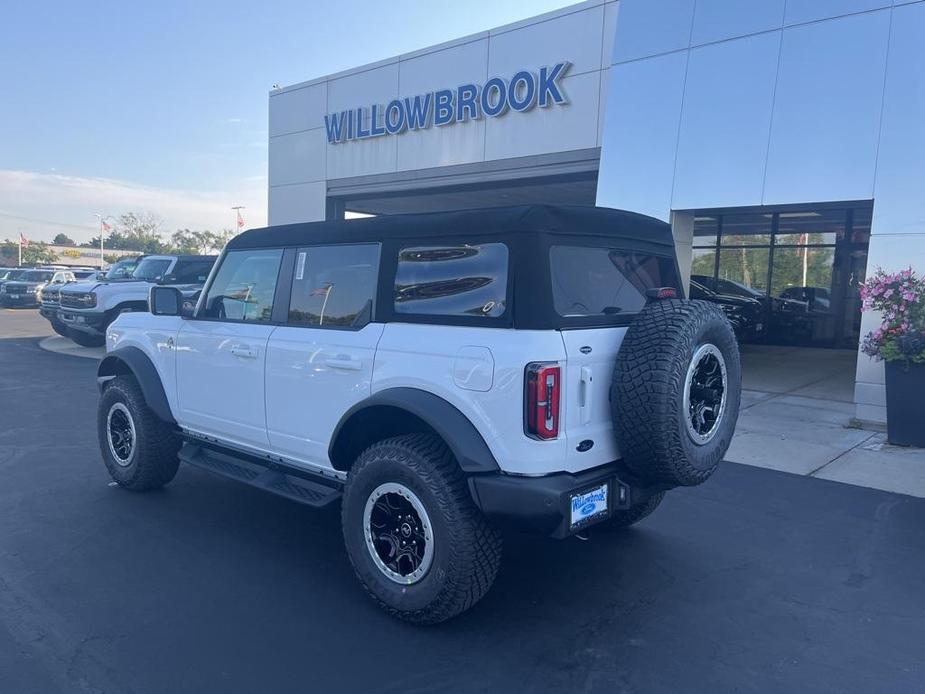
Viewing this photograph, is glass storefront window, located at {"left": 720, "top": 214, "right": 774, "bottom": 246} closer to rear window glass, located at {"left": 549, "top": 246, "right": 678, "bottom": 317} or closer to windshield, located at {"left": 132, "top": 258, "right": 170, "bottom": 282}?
windshield, located at {"left": 132, "top": 258, "right": 170, "bottom": 282}

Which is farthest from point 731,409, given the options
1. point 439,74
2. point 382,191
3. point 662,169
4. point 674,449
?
point 382,191

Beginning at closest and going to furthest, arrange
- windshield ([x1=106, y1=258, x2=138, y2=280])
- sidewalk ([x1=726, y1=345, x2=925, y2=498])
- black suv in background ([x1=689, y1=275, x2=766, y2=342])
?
1. sidewalk ([x1=726, y1=345, x2=925, y2=498])
2. black suv in background ([x1=689, y1=275, x2=766, y2=342])
3. windshield ([x1=106, y1=258, x2=138, y2=280])

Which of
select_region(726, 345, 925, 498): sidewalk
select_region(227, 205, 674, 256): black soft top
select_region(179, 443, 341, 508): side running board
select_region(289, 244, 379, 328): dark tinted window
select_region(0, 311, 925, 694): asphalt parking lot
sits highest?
select_region(227, 205, 674, 256): black soft top

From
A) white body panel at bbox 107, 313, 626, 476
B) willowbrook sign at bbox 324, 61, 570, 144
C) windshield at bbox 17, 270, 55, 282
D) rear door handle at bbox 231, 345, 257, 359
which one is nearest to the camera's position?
white body panel at bbox 107, 313, 626, 476

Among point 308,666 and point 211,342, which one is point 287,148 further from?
point 308,666

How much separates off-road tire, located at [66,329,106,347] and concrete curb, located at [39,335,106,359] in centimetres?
13

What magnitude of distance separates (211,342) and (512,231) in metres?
2.36

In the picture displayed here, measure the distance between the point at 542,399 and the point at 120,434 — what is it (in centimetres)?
390

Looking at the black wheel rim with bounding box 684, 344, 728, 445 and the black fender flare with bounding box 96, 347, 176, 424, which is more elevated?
the black wheel rim with bounding box 684, 344, 728, 445

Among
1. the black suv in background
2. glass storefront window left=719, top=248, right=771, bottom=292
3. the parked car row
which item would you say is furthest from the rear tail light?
glass storefront window left=719, top=248, right=771, bottom=292

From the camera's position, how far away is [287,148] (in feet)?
58.7

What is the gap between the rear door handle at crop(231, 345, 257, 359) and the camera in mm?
4363

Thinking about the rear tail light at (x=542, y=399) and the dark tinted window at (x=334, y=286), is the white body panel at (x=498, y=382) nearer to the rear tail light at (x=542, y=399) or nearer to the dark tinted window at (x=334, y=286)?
the rear tail light at (x=542, y=399)

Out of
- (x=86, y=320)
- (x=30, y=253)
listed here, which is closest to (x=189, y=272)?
(x=86, y=320)
